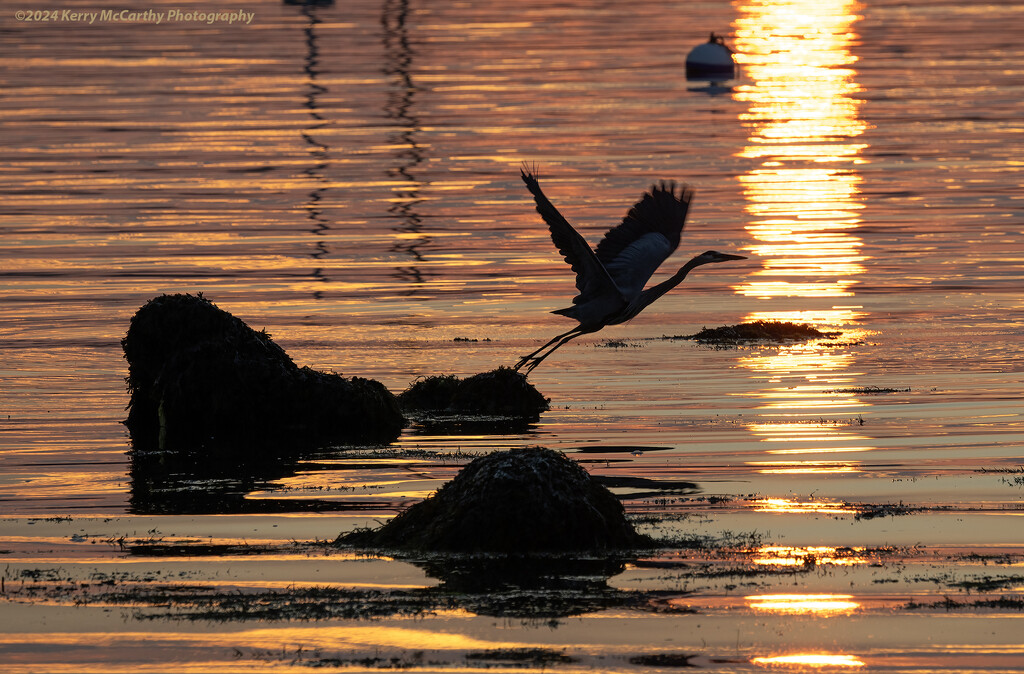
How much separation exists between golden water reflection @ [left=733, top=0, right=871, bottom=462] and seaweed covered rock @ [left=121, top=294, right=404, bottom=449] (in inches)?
154

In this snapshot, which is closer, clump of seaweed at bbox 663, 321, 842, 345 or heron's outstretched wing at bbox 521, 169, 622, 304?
heron's outstretched wing at bbox 521, 169, 622, 304

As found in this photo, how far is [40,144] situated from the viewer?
4781 centimetres

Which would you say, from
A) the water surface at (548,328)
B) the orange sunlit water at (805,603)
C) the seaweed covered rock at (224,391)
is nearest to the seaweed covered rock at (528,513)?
the water surface at (548,328)

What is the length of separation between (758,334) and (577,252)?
891 cm

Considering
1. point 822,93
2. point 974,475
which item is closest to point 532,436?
point 974,475

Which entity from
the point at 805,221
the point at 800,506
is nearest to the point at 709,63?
the point at 805,221

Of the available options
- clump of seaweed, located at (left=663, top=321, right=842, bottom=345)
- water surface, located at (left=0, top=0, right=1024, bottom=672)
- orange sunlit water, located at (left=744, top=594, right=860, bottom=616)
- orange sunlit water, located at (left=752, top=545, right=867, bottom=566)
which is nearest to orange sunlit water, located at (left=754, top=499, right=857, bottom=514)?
water surface, located at (left=0, top=0, right=1024, bottom=672)

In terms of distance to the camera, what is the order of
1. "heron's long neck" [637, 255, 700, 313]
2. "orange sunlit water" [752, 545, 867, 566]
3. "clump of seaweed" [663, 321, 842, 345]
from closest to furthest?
1. "orange sunlit water" [752, 545, 867, 566]
2. "heron's long neck" [637, 255, 700, 313]
3. "clump of seaweed" [663, 321, 842, 345]

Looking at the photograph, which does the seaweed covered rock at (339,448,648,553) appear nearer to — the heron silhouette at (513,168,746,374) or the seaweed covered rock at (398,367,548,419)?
the heron silhouette at (513,168,746,374)

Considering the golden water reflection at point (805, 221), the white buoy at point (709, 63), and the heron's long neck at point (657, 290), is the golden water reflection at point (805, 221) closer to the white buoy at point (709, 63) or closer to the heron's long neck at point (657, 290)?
the white buoy at point (709, 63)

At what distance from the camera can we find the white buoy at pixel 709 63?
67875 millimetres

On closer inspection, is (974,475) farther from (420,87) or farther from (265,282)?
(420,87)

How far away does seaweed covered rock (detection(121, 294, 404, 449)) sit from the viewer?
17.3 metres

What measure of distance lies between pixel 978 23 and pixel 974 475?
78.4 metres
